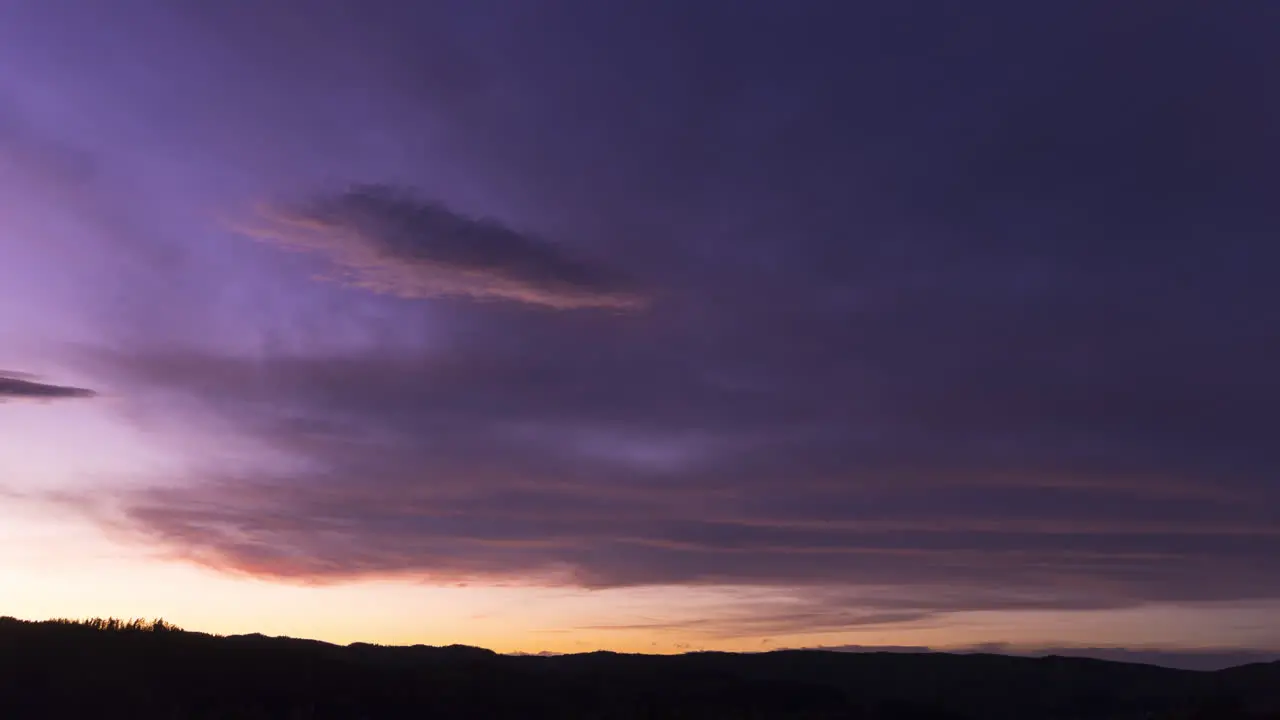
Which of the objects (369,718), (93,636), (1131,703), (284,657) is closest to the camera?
(369,718)

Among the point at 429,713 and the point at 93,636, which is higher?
the point at 93,636

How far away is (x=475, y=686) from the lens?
123 feet

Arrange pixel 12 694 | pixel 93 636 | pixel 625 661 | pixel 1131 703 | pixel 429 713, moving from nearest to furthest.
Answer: pixel 12 694
pixel 429 713
pixel 93 636
pixel 1131 703
pixel 625 661

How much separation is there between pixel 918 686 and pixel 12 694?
1830 inches

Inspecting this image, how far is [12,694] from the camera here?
27344mm

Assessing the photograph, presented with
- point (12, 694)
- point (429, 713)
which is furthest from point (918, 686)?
point (12, 694)

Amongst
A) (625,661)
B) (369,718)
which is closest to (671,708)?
(369,718)

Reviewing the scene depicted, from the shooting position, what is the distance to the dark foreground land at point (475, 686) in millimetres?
29094

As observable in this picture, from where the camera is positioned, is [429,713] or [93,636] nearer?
[429,713]

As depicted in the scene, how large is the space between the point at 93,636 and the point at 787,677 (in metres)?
38.7

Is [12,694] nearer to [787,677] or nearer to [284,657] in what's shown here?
[284,657]

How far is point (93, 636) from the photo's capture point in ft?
112

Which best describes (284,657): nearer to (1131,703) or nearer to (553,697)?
(553,697)

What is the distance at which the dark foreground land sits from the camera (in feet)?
95.5
